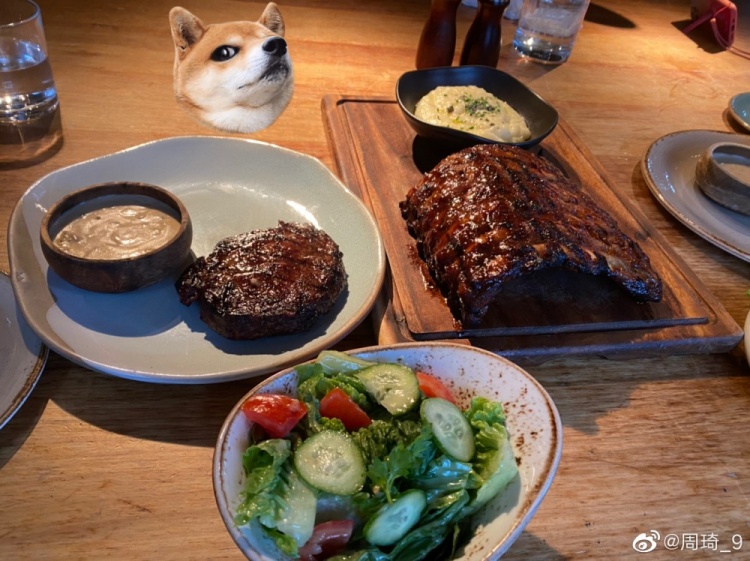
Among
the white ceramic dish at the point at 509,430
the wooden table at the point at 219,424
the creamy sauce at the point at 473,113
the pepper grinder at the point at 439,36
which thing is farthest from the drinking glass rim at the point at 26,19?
the white ceramic dish at the point at 509,430

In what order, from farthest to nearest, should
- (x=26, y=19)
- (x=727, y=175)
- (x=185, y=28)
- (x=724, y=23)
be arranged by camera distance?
1. (x=724, y=23)
2. (x=185, y=28)
3. (x=727, y=175)
4. (x=26, y=19)

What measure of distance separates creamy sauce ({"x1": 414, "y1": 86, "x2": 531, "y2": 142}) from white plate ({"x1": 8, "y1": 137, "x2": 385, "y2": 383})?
0.68 m

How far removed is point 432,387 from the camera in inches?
52.1

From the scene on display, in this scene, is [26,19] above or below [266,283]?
above

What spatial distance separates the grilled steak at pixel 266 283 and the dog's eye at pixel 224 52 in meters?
1.14

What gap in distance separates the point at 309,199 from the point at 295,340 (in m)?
0.71

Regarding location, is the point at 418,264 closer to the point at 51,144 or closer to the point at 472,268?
the point at 472,268

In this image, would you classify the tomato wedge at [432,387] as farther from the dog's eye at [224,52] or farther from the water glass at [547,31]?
Answer: the water glass at [547,31]

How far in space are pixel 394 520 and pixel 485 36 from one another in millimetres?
2730

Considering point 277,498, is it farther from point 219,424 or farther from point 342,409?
point 219,424

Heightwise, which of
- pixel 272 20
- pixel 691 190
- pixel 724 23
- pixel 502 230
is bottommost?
pixel 691 190

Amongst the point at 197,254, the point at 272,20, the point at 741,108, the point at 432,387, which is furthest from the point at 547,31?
the point at 432,387

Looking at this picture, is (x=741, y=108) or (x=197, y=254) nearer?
(x=197, y=254)

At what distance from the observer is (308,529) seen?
3.48 feet
